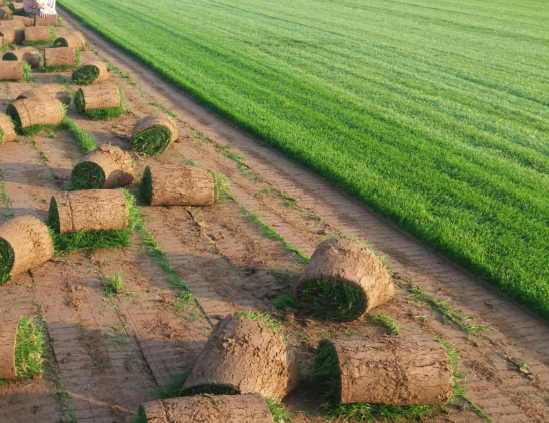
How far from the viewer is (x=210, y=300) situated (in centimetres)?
768

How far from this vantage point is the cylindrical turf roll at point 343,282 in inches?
283

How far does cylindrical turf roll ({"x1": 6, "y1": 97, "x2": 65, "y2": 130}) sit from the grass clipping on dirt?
5.36m

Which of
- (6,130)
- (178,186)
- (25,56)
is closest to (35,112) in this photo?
(6,130)

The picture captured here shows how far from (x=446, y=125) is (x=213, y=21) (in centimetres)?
1985

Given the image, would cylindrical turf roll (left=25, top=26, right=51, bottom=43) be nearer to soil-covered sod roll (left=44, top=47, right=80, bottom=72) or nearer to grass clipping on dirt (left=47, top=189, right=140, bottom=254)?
soil-covered sod roll (left=44, top=47, right=80, bottom=72)

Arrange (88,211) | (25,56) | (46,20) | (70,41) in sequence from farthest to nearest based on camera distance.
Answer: (46,20), (70,41), (25,56), (88,211)

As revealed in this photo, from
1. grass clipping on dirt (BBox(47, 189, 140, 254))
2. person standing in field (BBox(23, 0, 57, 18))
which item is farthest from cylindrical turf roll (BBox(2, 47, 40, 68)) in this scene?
grass clipping on dirt (BBox(47, 189, 140, 254))

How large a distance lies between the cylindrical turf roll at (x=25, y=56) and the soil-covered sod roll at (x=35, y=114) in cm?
669

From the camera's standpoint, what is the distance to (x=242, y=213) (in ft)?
33.4

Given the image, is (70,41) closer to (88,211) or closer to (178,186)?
(178,186)

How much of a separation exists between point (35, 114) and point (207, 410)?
10.5 meters

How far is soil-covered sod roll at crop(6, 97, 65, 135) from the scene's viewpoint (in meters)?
13.3

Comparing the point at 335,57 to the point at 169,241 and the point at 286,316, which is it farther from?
the point at 286,316

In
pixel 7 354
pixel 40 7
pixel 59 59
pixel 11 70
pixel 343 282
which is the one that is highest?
pixel 40 7
